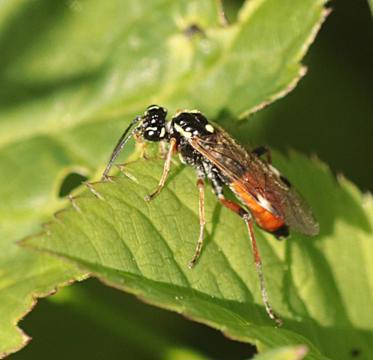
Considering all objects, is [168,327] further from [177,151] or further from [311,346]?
[311,346]

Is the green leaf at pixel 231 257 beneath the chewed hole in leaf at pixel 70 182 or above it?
beneath

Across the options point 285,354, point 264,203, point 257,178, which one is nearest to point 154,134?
point 257,178

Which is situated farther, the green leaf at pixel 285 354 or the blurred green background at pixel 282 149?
the blurred green background at pixel 282 149

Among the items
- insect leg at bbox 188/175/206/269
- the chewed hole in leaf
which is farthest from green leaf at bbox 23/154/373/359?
the chewed hole in leaf

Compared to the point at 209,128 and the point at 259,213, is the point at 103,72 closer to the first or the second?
the point at 209,128

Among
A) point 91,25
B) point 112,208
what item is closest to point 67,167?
point 91,25

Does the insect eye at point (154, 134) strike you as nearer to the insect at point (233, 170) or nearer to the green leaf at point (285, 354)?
the insect at point (233, 170)

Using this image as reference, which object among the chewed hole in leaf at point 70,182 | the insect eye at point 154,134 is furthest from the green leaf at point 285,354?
the chewed hole in leaf at point 70,182
